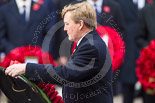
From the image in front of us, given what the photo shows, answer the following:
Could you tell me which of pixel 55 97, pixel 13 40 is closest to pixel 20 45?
pixel 13 40

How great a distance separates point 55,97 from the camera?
3543mm

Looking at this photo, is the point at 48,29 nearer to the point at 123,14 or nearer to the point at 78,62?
the point at 123,14

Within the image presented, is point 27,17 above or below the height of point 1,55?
above

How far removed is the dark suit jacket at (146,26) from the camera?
6.18 meters

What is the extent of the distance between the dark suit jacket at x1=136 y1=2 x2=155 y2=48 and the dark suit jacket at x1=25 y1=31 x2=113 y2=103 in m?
2.80

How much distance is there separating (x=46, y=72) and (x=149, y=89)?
2.67 meters

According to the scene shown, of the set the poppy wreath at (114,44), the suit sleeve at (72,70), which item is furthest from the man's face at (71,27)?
the poppy wreath at (114,44)

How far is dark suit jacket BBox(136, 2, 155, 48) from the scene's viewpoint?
6176 millimetres

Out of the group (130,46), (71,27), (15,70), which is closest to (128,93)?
(130,46)

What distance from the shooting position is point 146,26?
6.29 metres

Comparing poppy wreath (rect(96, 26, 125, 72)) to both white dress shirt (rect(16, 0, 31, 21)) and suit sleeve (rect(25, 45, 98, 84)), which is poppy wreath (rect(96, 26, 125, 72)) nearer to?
white dress shirt (rect(16, 0, 31, 21))

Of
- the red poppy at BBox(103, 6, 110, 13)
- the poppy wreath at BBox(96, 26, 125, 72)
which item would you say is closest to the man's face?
the poppy wreath at BBox(96, 26, 125, 72)

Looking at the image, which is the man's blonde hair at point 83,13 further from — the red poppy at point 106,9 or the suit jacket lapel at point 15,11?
the red poppy at point 106,9

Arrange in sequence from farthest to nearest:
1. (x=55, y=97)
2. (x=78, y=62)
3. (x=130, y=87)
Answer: (x=130, y=87) < (x=55, y=97) < (x=78, y=62)
